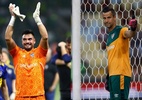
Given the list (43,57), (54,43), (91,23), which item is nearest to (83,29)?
(91,23)

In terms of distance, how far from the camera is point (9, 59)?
38.9 feet

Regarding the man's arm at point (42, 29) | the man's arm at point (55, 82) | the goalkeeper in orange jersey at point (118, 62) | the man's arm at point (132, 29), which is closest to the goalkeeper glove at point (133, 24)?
the man's arm at point (132, 29)

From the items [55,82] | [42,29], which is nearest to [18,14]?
[42,29]

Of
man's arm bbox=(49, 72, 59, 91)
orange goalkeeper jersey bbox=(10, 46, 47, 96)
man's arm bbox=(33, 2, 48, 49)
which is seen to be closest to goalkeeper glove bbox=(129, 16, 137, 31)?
man's arm bbox=(33, 2, 48, 49)

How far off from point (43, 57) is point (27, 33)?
0.31 metres

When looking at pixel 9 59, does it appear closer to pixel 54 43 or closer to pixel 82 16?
pixel 54 43

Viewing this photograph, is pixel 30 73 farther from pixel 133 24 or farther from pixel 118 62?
pixel 133 24

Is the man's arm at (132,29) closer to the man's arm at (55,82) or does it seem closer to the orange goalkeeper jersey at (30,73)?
the orange goalkeeper jersey at (30,73)

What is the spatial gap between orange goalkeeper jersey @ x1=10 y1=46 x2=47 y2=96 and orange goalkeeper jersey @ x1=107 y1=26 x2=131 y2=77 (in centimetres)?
87

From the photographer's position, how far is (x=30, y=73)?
8.09 m

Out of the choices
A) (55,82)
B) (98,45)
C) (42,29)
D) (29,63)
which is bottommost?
(55,82)

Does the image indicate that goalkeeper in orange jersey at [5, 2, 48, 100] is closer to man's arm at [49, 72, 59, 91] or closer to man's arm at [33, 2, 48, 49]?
man's arm at [33, 2, 48, 49]

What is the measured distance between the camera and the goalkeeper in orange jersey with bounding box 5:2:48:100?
26.5 feet

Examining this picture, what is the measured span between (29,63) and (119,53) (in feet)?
3.49
